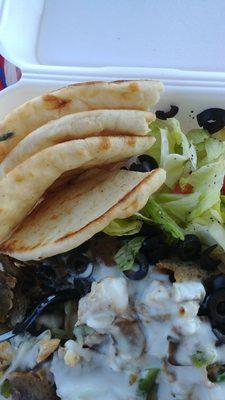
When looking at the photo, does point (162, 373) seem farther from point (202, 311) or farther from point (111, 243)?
point (111, 243)

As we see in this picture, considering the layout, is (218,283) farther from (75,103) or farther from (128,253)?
(75,103)

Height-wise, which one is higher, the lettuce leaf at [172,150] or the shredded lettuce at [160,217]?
the lettuce leaf at [172,150]

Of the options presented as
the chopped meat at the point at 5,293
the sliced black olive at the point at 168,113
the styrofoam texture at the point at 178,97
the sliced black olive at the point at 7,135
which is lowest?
the chopped meat at the point at 5,293

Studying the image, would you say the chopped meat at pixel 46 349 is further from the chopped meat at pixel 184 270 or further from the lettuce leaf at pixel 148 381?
the chopped meat at pixel 184 270

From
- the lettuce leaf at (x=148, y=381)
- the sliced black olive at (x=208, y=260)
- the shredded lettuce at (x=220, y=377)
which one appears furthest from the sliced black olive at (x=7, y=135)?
the shredded lettuce at (x=220, y=377)

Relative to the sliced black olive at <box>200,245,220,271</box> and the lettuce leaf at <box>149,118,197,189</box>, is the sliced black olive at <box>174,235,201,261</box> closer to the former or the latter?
the sliced black olive at <box>200,245,220,271</box>

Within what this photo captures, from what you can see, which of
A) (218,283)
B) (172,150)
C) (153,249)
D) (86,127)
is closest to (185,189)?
(172,150)
